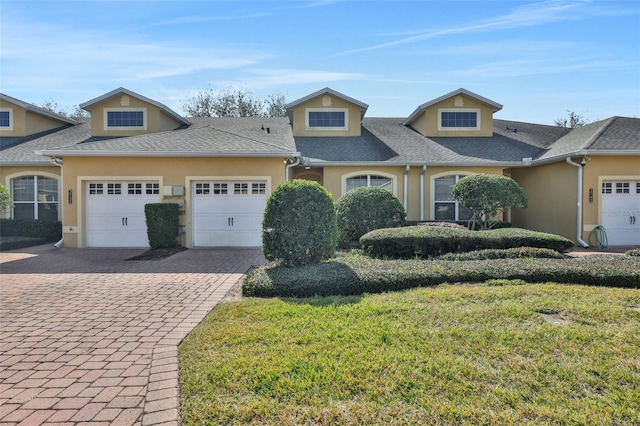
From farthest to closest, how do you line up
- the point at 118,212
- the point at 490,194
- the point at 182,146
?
the point at 118,212, the point at 182,146, the point at 490,194

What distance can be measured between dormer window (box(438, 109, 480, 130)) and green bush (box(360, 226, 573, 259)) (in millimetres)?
8659

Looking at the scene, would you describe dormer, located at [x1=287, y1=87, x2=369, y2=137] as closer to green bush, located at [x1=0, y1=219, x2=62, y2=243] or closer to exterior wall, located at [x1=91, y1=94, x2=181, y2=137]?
exterior wall, located at [x1=91, y1=94, x2=181, y2=137]

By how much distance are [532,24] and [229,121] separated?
13.6 meters

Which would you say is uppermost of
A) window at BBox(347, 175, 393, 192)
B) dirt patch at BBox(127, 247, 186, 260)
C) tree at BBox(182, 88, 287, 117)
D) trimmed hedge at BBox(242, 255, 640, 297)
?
tree at BBox(182, 88, 287, 117)

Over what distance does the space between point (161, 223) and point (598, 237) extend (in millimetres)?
13944

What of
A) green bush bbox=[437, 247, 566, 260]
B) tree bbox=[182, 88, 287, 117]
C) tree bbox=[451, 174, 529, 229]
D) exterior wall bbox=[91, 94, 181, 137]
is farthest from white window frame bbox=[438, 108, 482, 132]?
tree bbox=[182, 88, 287, 117]

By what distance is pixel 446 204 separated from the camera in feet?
46.2

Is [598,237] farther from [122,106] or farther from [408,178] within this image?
[122,106]

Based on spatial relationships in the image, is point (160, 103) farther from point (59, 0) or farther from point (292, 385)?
point (292, 385)

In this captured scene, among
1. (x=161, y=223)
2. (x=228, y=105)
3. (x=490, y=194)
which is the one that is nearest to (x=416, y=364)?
(x=490, y=194)

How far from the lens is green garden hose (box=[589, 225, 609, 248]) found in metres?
12.0

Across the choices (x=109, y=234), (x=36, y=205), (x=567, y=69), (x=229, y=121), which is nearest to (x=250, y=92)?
(x=229, y=121)

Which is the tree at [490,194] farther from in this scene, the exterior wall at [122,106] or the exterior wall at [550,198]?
the exterior wall at [122,106]

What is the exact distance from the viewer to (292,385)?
301cm
